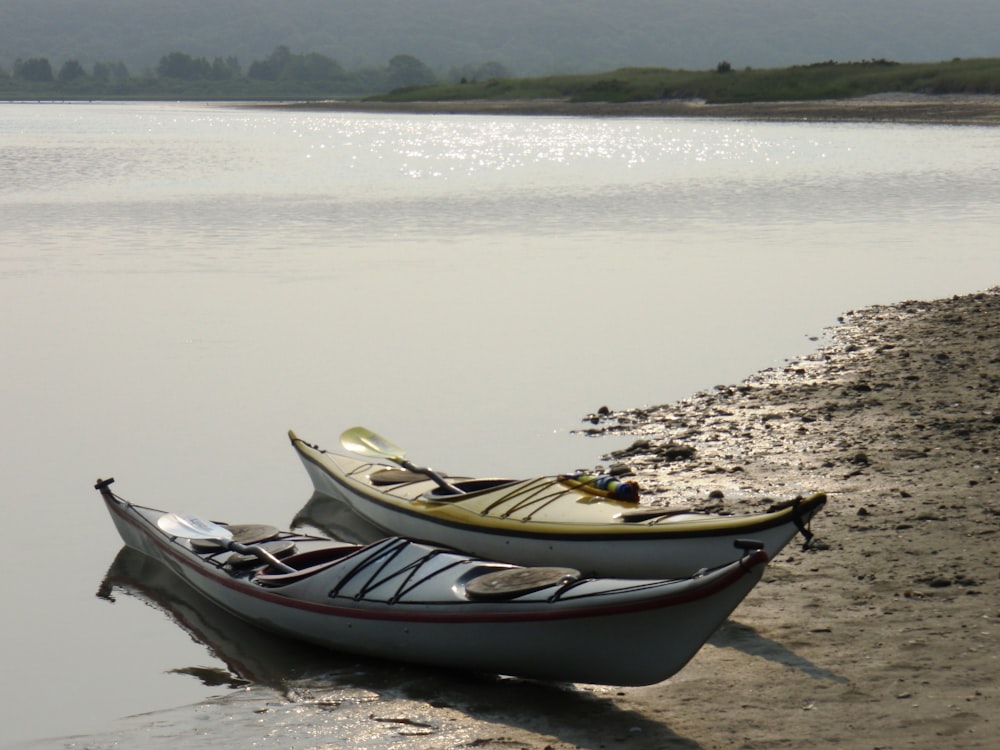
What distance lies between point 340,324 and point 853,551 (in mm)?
10867

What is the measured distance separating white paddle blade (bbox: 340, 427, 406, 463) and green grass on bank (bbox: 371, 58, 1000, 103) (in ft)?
236

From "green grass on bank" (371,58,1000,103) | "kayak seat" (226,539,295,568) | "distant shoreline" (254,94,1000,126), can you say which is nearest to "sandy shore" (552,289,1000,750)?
"kayak seat" (226,539,295,568)

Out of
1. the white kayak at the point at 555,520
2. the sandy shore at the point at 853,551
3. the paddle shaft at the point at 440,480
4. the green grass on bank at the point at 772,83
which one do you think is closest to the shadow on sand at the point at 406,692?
the sandy shore at the point at 853,551

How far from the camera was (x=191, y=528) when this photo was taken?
9328 mm

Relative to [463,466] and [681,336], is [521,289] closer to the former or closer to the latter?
Answer: [681,336]

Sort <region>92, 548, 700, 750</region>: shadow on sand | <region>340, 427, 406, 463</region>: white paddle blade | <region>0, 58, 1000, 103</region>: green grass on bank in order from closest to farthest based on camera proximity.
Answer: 1. <region>92, 548, 700, 750</region>: shadow on sand
2. <region>340, 427, 406, 463</region>: white paddle blade
3. <region>0, 58, 1000, 103</region>: green grass on bank

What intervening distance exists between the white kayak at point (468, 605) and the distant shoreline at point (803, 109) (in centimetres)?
6725

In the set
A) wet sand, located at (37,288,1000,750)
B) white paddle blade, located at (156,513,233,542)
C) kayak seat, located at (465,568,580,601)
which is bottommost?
wet sand, located at (37,288,1000,750)

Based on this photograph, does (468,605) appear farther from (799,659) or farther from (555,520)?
(799,659)

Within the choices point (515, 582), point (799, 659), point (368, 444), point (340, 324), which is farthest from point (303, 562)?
point (340, 324)

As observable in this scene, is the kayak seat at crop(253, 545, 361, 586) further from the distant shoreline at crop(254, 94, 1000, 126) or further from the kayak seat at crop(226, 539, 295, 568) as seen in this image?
the distant shoreline at crop(254, 94, 1000, 126)

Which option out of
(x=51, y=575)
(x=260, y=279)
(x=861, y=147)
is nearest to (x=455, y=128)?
(x=861, y=147)

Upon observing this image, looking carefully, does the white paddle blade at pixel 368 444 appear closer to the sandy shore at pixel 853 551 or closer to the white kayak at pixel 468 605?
the white kayak at pixel 468 605

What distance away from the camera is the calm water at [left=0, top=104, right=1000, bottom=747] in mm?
9289
